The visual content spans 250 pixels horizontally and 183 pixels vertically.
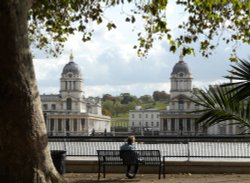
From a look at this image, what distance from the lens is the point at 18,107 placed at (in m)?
8.94

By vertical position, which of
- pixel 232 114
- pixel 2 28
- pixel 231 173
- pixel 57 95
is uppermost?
pixel 57 95

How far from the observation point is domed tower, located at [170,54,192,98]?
143500 mm

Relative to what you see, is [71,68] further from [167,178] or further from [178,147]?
[167,178]

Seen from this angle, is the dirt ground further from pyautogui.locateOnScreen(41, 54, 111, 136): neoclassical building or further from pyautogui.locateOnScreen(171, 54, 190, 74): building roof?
pyautogui.locateOnScreen(41, 54, 111, 136): neoclassical building

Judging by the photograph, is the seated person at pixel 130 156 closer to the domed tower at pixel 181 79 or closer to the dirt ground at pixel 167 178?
the dirt ground at pixel 167 178

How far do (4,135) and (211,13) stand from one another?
22.9ft

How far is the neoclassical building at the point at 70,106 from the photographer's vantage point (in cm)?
15350

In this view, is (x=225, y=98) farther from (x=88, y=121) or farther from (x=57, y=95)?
(x=57, y=95)

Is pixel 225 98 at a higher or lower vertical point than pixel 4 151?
higher

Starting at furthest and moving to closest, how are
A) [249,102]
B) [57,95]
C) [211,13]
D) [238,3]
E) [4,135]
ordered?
1. [57,95]
2. [211,13]
3. [238,3]
4. [4,135]
5. [249,102]

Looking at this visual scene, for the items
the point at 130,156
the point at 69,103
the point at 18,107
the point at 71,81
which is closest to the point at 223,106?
the point at 18,107

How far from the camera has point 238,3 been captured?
1316 cm

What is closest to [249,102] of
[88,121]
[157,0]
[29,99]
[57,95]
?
[29,99]

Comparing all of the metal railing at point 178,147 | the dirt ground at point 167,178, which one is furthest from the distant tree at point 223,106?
the metal railing at point 178,147
